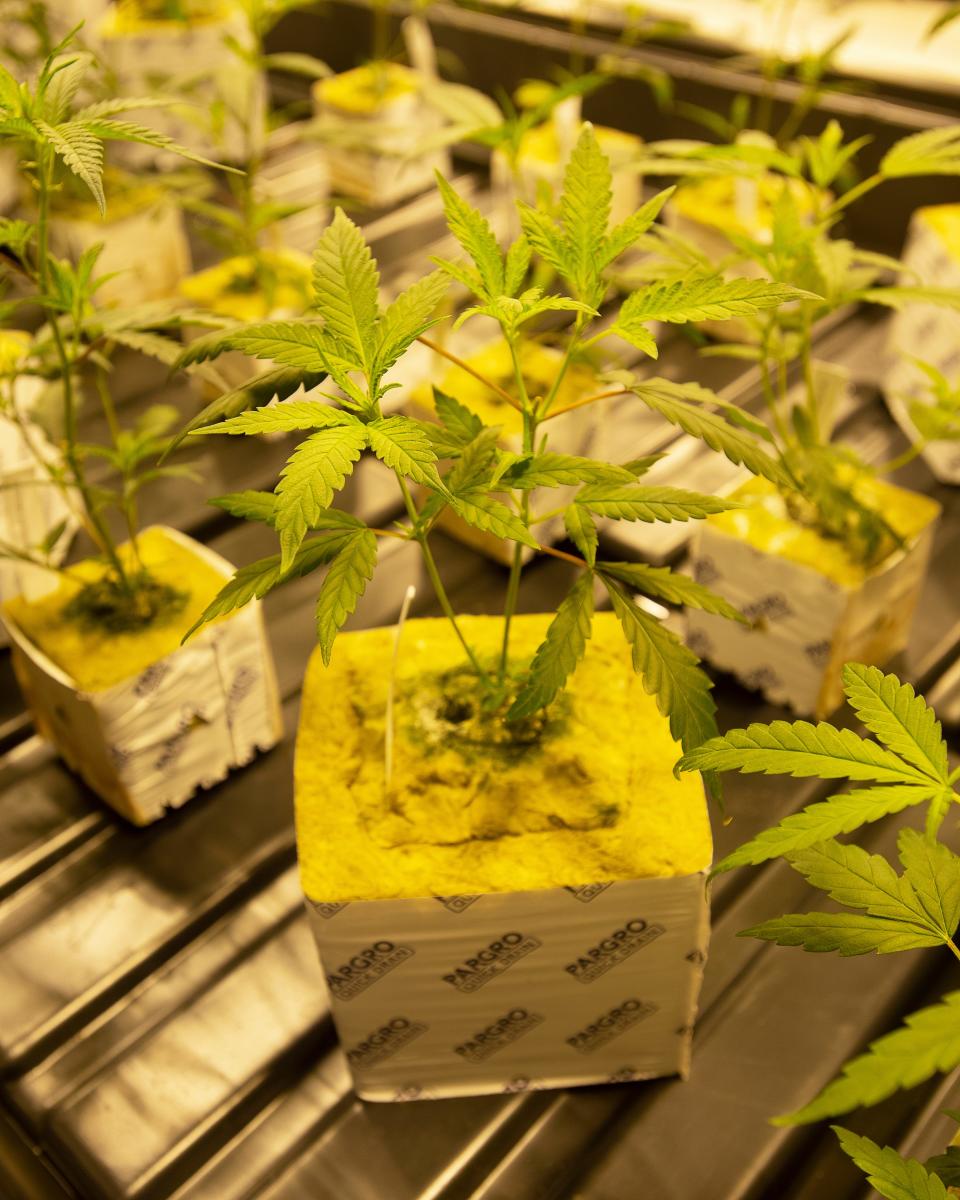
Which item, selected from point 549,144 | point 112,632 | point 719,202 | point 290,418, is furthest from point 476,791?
point 549,144

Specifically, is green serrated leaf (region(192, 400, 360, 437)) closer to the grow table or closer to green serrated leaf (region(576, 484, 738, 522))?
green serrated leaf (region(576, 484, 738, 522))

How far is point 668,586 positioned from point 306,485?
13.7 inches

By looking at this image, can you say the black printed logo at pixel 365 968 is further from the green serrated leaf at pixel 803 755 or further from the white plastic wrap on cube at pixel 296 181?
the white plastic wrap on cube at pixel 296 181

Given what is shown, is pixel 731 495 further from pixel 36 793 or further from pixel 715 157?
pixel 36 793

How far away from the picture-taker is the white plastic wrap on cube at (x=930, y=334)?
1762mm

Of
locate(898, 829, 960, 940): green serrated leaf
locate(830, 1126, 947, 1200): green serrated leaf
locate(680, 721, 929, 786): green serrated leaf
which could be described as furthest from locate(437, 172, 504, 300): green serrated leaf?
locate(830, 1126, 947, 1200): green serrated leaf

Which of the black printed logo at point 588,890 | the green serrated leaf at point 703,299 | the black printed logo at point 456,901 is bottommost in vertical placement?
the black printed logo at point 588,890

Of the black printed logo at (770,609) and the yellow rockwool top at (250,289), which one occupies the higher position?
the yellow rockwool top at (250,289)

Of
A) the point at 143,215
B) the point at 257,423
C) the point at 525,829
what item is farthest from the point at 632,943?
the point at 143,215

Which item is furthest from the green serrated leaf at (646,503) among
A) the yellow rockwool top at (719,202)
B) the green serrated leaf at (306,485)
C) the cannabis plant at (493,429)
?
the yellow rockwool top at (719,202)

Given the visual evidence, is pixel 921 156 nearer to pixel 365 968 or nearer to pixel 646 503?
pixel 646 503

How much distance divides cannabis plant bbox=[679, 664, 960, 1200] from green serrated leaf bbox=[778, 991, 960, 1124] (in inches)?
5.2

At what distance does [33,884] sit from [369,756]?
1.77 ft

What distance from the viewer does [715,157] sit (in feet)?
4.00
